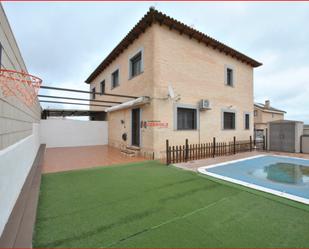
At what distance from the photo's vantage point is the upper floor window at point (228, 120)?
11163 millimetres

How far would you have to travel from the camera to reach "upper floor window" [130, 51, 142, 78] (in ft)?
31.1

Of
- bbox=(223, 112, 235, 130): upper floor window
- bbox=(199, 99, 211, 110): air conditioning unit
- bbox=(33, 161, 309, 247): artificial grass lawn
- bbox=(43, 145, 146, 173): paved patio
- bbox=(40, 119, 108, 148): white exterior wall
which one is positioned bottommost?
bbox=(43, 145, 146, 173): paved patio

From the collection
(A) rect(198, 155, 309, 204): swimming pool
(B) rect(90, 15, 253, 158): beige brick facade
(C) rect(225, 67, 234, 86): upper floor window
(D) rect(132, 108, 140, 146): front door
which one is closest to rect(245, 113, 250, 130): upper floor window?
(B) rect(90, 15, 253, 158): beige brick facade

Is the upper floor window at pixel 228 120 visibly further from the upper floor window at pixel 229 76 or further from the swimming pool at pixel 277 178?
the swimming pool at pixel 277 178

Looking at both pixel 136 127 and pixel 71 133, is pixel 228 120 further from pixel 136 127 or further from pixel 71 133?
pixel 71 133

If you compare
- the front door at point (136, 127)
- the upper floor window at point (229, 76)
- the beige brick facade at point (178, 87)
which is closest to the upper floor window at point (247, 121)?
the beige brick facade at point (178, 87)

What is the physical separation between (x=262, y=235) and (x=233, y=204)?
0.94 metres

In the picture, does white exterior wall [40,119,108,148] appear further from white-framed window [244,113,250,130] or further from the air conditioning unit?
A: white-framed window [244,113,250,130]

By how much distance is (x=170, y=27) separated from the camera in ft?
27.3

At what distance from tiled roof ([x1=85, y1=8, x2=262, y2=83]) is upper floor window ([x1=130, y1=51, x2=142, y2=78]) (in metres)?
1.03

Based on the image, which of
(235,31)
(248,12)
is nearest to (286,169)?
(248,12)

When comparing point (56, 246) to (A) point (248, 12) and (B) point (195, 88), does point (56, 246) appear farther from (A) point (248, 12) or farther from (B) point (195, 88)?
(A) point (248, 12)

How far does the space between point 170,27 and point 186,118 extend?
4960 millimetres

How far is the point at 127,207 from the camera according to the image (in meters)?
2.96
